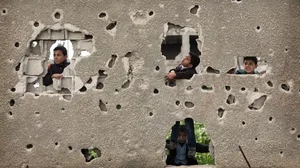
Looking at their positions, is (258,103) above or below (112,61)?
below

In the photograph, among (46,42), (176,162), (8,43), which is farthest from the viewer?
(176,162)

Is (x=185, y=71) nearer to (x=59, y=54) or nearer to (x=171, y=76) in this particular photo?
(x=171, y=76)

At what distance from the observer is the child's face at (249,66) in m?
5.40

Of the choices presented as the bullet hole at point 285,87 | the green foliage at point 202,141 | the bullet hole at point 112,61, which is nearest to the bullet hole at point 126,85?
the bullet hole at point 112,61

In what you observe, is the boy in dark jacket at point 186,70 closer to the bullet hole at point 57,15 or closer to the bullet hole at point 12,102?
the bullet hole at point 57,15

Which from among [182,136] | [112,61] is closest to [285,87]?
[182,136]

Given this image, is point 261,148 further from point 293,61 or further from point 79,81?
point 79,81

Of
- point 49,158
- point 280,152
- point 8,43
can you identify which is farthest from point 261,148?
point 8,43

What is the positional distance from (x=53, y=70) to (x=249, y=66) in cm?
188

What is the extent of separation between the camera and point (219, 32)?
5.28 meters

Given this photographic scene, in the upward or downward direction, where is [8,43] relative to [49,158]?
upward

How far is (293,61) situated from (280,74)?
0.17 meters

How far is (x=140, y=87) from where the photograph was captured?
5.27 m

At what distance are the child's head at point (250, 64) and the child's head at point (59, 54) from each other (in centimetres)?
176
